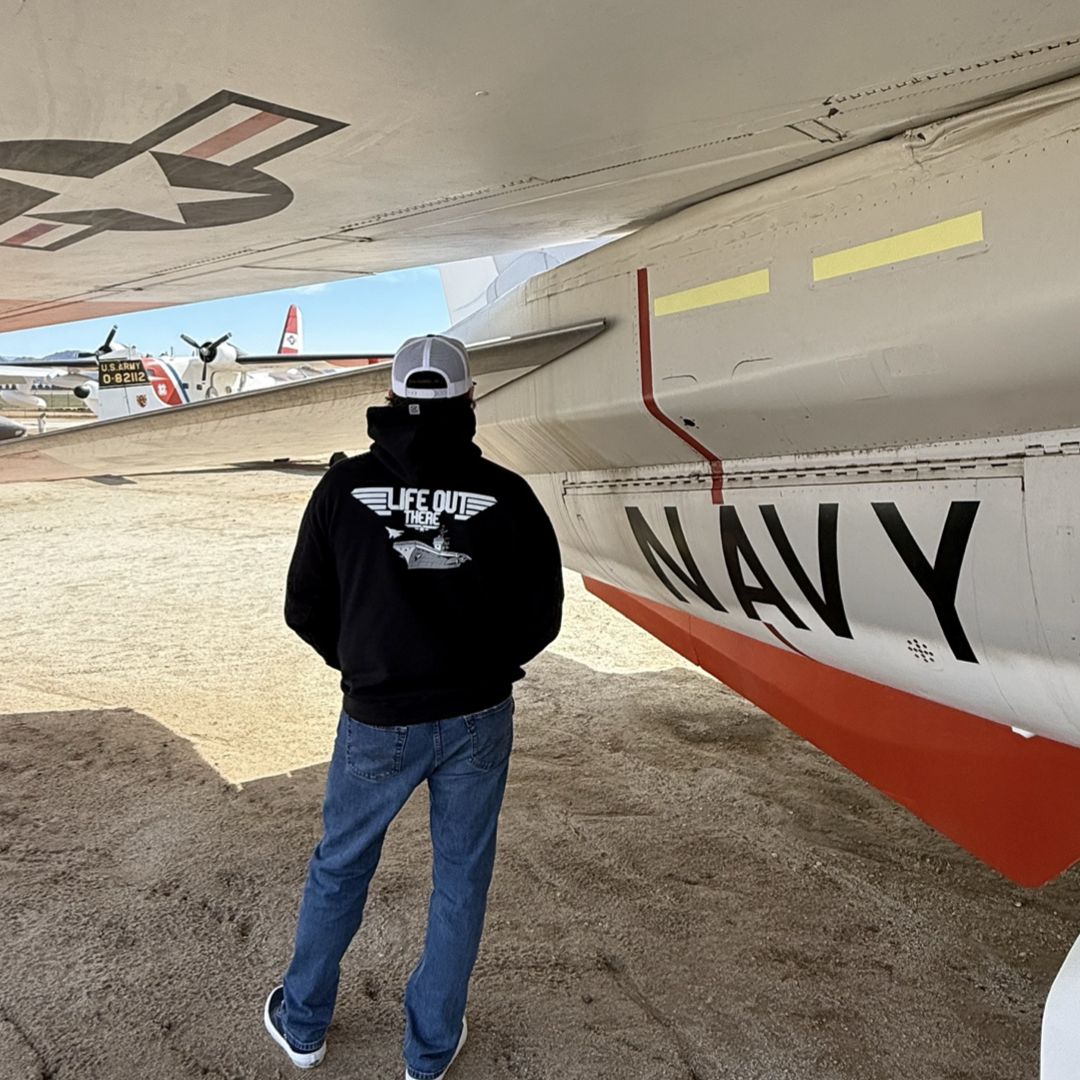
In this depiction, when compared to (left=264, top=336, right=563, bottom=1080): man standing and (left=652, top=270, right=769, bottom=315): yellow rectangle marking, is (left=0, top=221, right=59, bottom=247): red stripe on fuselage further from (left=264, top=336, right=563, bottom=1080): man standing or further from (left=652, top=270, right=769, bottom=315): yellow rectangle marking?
(left=652, top=270, right=769, bottom=315): yellow rectangle marking

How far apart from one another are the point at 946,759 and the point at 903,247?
5.11ft

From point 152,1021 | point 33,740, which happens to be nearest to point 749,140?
point 152,1021

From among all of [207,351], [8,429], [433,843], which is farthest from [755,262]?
[207,351]

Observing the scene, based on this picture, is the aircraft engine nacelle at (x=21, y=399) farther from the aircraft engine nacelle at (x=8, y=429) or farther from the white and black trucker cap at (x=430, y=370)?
the white and black trucker cap at (x=430, y=370)

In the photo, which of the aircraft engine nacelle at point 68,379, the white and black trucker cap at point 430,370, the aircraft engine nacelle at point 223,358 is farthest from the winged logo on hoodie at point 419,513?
the aircraft engine nacelle at point 68,379

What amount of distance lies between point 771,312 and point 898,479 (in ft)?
1.59

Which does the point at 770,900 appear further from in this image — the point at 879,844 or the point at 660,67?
the point at 660,67

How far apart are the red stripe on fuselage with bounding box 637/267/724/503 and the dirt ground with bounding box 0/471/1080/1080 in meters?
1.45

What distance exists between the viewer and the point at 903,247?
195 cm

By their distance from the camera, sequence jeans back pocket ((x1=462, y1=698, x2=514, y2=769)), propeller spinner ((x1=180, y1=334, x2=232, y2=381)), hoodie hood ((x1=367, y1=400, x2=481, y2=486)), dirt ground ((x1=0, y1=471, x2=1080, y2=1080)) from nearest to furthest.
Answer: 1. hoodie hood ((x1=367, y1=400, x2=481, y2=486))
2. jeans back pocket ((x1=462, y1=698, x2=514, y2=769))
3. dirt ground ((x1=0, y1=471, x2=1080, y2=1080))
4. propeller spinner ((x1=180, y1=334, x2=232, y2=381))

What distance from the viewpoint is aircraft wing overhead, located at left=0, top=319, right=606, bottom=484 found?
297 cm

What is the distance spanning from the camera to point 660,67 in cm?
162

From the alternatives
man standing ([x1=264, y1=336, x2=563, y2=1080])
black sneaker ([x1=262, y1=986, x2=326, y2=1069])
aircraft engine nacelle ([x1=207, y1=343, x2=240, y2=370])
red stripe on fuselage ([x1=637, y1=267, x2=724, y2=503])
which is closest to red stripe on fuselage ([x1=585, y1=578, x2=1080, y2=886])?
red stripe on fuselage ([x1=637, y1=267, x2=724, y2=503])

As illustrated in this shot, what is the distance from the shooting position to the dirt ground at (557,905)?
2.56m
